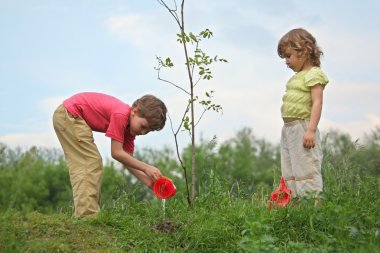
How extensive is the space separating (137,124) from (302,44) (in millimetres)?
1764

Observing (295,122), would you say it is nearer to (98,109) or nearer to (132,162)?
(132,162)

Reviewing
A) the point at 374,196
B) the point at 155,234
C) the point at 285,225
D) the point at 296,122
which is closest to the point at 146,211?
the point at 155,234

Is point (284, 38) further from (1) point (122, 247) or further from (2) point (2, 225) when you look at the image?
(2) point (2, 225)

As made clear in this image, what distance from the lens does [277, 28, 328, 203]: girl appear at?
5.38 meters

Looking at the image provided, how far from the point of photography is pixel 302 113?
5.49 meters

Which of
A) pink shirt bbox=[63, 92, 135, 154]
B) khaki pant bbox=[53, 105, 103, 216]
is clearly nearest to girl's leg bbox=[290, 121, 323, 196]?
pink shirt bbox=[63, 92, 135, 154]

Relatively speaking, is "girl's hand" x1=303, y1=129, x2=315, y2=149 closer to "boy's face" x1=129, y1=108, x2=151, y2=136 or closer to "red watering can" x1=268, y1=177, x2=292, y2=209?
"red watering can" x1=268, y1=177, x2=292, y2=209

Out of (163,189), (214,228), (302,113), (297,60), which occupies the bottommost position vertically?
(214,228)

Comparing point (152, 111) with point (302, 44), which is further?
point (302, 44)

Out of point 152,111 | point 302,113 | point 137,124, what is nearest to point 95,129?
point 137,124

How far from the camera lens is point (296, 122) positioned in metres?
5.52

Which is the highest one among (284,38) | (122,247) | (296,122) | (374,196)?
(284,38)

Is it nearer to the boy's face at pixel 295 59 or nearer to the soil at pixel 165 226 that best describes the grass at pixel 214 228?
the soil at pixel 165 226

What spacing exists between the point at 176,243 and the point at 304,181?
1.44 m
